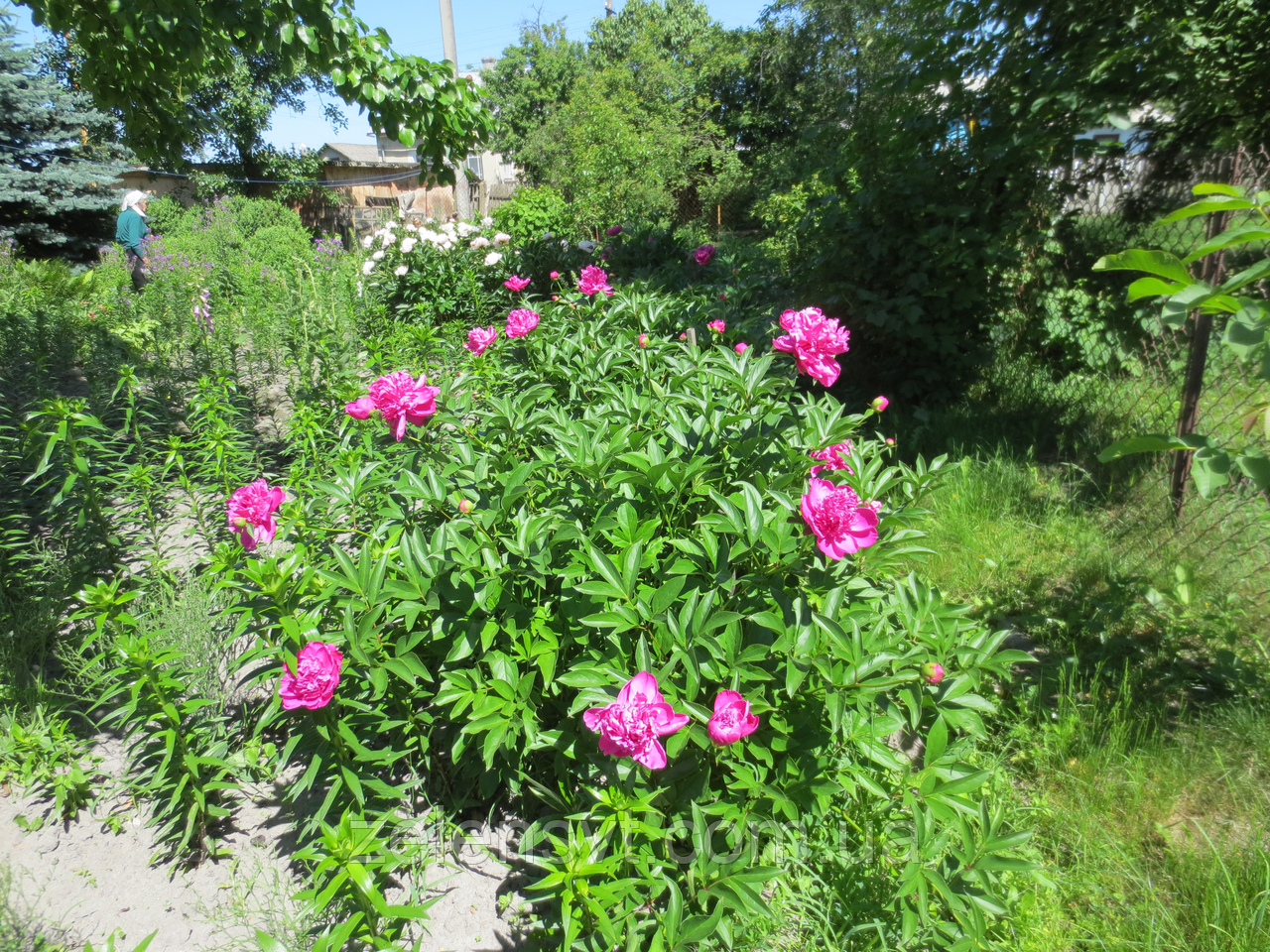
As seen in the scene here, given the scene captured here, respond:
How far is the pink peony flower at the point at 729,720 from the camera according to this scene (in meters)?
1.35

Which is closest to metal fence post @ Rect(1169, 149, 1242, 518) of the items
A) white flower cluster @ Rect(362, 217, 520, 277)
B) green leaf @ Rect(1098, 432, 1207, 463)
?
green leaf @ Rect(1098, 432, 1207, 463)

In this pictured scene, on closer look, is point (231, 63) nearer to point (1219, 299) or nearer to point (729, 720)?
point (729, 720)

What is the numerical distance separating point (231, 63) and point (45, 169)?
12516 millimetres

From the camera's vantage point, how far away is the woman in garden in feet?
27.5

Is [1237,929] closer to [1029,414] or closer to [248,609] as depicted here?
[248,609]

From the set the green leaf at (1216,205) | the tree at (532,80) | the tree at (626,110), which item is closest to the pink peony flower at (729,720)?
the green leaf at (1216,205)

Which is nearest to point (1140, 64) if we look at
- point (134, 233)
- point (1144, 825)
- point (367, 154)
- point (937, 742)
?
point (1144, 825)

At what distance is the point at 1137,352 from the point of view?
4270 mm

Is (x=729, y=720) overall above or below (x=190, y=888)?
above

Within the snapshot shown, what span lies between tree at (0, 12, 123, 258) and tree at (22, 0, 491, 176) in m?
11.2

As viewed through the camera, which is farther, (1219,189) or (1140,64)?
(1140,64)

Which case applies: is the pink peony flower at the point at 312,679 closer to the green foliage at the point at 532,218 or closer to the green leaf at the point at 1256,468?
the green leaf at the point at 1256,468

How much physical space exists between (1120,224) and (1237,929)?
361 centimetres

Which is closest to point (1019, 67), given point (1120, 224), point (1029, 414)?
point (1120, 224)
